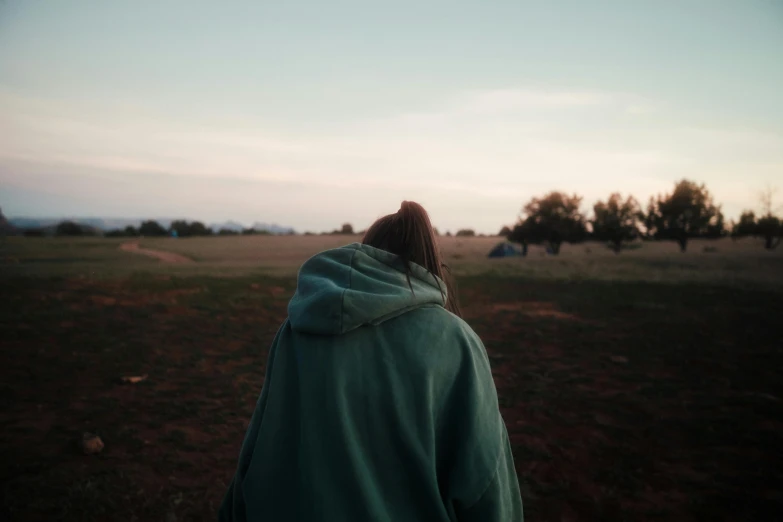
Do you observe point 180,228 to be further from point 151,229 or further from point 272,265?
point 272,265

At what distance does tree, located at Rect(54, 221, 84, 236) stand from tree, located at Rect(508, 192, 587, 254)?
38.6 m

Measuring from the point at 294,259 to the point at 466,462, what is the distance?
101ft

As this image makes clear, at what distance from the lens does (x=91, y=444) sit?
16.8 feet

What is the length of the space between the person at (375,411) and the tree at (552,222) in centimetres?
4928

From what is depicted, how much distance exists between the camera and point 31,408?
6227mm

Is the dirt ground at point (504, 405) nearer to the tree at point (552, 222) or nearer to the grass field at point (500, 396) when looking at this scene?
the grass field at point (500, 396)

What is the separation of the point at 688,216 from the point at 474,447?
5741cm

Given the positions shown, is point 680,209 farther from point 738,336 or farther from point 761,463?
point 761,463

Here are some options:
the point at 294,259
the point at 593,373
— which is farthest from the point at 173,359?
the point at 294,259

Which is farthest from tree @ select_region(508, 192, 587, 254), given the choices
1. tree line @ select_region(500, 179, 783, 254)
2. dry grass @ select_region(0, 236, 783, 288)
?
dry grass @ select_region(0, 236, 783, 288)

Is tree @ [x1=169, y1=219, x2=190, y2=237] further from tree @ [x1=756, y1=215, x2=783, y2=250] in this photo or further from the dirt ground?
tree @ [x1=756, y1=215, x2=783, y2=250]

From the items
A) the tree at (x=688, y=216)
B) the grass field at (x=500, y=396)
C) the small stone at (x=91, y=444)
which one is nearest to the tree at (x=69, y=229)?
the grass field at (x=500, y=396)

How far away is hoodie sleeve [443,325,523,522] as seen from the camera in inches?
62.0

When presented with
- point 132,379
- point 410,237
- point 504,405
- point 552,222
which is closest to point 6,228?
point 132,379
